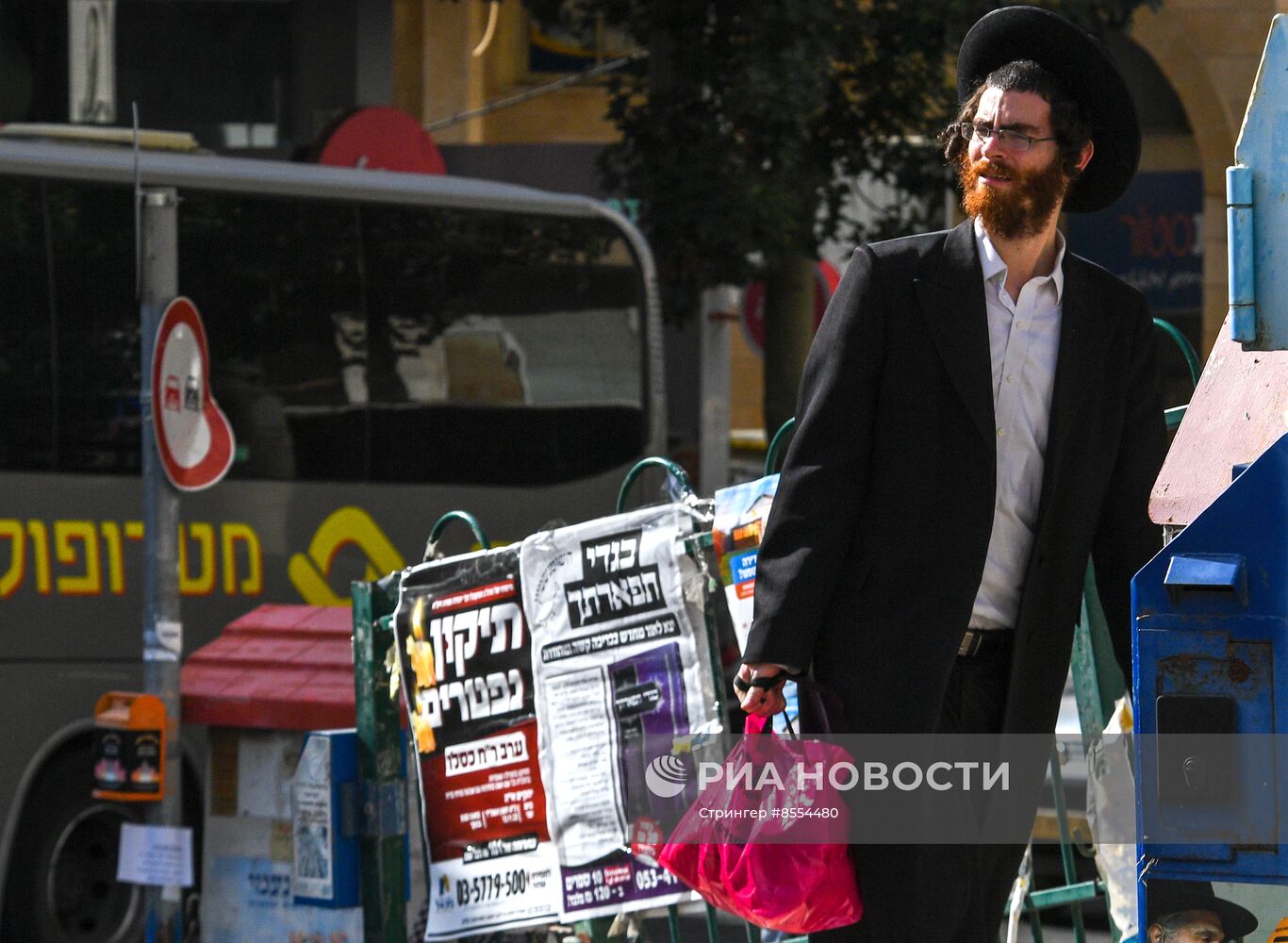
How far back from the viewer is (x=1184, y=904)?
8.38 feet

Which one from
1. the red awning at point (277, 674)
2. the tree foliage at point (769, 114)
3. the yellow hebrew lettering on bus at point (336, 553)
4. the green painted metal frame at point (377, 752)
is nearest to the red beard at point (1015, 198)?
the green painted metal frame at point (377, 752)

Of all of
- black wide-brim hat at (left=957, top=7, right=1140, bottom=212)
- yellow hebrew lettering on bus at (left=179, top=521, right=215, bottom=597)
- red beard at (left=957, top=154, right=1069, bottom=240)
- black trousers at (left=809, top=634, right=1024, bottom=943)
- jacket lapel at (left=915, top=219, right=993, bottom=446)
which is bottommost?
Result: black trousers at (left=809, top=634, right=1024, bottom=943)

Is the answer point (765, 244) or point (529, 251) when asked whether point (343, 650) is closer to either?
point (529, 251)

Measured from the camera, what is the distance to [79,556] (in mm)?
8281

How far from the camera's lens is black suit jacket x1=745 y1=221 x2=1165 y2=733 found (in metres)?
3.30

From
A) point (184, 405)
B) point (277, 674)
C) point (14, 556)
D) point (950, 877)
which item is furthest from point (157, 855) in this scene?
point (950, 877)

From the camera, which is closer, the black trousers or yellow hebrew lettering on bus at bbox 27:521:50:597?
the black trousers

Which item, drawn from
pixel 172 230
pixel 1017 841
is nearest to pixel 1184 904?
pixel 1017 841

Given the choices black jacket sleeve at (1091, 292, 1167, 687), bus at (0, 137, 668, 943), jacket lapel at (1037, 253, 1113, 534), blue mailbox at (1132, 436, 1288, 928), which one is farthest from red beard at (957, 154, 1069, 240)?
bus at (0, 137, 668, 943)

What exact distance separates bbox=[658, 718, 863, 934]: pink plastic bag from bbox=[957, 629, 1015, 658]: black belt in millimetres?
272

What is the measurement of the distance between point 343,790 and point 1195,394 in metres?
2.92

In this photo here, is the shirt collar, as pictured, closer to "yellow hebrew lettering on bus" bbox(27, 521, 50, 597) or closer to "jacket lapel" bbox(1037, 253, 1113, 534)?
"jacket lapel" bbox(1037, 253, 1113, 534)

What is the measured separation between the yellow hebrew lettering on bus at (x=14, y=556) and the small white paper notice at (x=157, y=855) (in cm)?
180

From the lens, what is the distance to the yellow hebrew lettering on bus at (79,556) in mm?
8219
